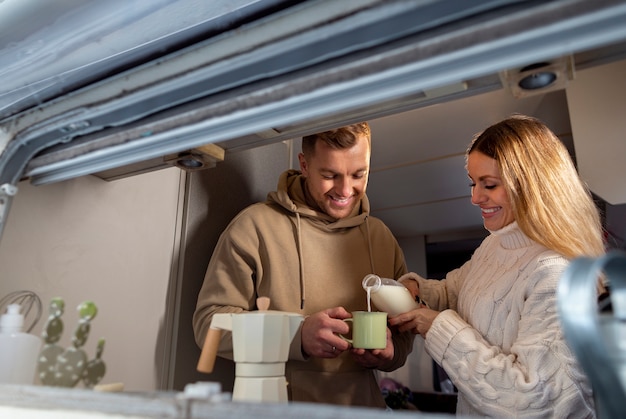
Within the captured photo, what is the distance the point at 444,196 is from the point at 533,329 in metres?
1.60

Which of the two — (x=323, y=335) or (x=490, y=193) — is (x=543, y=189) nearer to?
(x=490, y=193)

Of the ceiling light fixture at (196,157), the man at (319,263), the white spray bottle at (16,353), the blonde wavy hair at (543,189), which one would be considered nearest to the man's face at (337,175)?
the man at (319,263)

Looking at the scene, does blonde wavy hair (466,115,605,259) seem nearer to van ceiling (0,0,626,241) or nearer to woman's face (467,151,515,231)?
woman's face (467,151,515,231)

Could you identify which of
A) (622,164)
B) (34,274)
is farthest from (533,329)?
(622,164)

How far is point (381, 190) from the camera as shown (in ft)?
7.89

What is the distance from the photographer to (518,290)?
35.7 inches

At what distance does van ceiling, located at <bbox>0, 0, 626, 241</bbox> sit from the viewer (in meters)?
0.40

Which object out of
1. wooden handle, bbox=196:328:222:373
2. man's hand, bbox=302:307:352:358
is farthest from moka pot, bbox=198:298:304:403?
man's hand, bbox=302:307:352:358

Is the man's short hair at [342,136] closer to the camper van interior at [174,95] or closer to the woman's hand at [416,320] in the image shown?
the camper van interior at [174,95]

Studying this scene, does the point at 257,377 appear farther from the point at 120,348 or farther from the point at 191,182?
the point at 191,182

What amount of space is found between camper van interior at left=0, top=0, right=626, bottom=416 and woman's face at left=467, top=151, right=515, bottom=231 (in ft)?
1.16

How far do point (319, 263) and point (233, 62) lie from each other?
0.83 m

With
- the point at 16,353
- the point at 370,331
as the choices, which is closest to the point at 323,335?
the point at 370,331

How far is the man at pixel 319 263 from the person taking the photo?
1.11 meters
